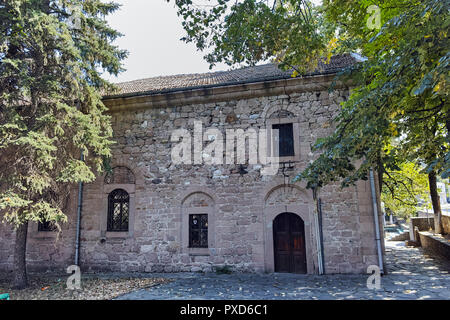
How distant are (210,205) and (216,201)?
254 mm

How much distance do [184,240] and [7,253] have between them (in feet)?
20.4

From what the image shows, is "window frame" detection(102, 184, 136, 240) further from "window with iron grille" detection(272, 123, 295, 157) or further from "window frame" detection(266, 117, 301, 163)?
"window with iron grille" detection(272, 123, 295, 157)

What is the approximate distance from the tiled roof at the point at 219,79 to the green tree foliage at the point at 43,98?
2.19 meters

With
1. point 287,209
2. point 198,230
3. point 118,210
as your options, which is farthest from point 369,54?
point 118,210

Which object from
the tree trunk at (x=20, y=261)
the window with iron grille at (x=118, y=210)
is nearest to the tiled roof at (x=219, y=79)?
the window with iron grille at (x=118, y=210)

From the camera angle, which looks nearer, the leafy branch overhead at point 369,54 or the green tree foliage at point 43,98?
the leafy branch overhead at point 369,54

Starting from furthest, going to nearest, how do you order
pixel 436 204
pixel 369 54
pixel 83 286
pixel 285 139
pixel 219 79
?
pixel 436 204
pixel 219 79
pixel 285 139
pixel 83 286
pixel 369 54

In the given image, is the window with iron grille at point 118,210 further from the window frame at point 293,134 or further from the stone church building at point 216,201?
the window frame at point 293,134

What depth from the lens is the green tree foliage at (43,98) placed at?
22.5 ft

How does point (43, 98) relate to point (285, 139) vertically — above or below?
above

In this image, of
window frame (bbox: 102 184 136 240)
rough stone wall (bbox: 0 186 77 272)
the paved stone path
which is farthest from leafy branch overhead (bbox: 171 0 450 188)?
rough stone wall (bbox: 0 186 77 272)

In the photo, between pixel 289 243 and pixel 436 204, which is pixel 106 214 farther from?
pixel 436 204

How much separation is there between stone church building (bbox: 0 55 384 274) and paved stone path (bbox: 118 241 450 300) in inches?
22.2

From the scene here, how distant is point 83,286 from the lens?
776cm
